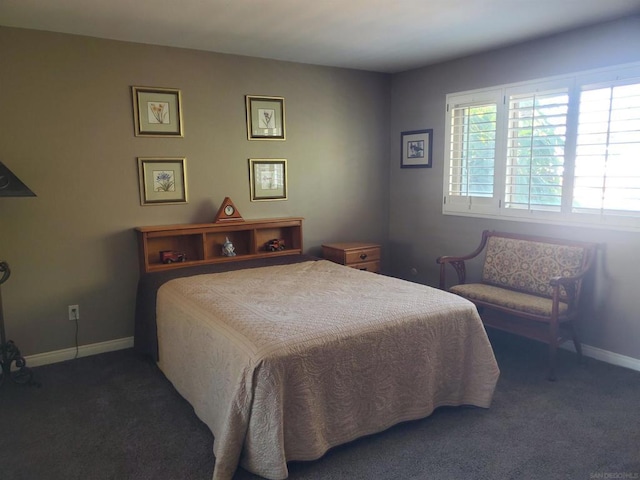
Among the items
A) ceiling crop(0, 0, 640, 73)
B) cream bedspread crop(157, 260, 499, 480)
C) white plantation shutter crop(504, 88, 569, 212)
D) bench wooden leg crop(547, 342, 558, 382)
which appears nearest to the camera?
cream bedspread crop(157, 260, 499, 480)

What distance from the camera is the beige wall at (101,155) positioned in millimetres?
3184

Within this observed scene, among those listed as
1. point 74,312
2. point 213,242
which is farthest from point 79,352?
point 213,242

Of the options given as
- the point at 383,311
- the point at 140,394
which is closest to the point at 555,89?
the point at 383,311

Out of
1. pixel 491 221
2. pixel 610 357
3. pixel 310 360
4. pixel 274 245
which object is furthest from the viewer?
pixel 274 245

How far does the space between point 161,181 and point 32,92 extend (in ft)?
3.36

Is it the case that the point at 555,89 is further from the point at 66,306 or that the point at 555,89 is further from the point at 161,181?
the point at 66,306

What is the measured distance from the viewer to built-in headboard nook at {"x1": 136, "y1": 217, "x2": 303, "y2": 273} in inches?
141

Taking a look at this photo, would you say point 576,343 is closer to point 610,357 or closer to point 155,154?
point 610,357

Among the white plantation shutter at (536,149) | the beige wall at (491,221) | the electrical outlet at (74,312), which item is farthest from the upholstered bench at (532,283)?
the electrical outlet at (74,312)

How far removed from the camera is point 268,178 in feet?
13.6

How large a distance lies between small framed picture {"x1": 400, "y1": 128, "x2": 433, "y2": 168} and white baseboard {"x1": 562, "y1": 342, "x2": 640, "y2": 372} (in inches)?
81.6

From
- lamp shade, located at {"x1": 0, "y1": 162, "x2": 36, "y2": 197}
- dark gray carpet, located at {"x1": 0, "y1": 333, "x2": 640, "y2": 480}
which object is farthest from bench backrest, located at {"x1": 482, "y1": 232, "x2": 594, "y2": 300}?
lamp shade, located at {"x1": 0, "y1": 162, "x2": 36, "y2": 197}

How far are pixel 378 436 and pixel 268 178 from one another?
2.48 metres

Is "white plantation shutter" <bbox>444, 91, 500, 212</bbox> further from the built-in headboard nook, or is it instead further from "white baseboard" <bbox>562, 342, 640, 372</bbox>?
the built-in headboard nook
